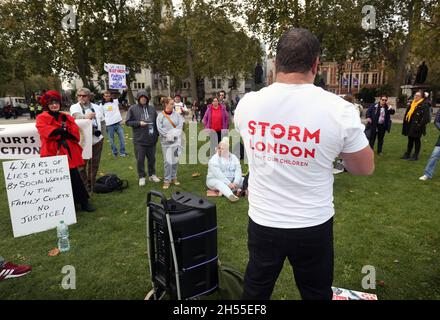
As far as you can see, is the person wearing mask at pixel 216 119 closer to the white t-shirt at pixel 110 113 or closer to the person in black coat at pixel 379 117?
the white t-shirt at pixel 110 113

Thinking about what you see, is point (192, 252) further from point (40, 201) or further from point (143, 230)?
point (40, 201)

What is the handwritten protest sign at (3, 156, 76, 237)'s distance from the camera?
4348mm

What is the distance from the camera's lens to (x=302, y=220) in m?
1.72

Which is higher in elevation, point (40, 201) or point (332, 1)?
point (332, 1)

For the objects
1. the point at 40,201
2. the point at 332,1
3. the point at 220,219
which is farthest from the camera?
the point at 332,1

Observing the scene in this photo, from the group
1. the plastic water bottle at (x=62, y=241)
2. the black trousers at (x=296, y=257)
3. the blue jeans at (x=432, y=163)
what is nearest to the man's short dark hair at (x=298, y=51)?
the black trousers at (x=296, y=257)

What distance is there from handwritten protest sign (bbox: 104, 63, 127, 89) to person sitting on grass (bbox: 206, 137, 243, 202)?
718cm

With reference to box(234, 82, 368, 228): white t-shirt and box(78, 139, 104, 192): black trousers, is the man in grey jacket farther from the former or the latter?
box(234, 82, 368, 228): white t-shirt

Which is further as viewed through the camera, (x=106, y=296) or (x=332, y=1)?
(x=332, y=1)

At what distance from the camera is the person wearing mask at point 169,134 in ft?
21.7

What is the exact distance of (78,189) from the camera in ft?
17.2

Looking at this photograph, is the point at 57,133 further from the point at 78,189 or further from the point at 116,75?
the point at 116,75
